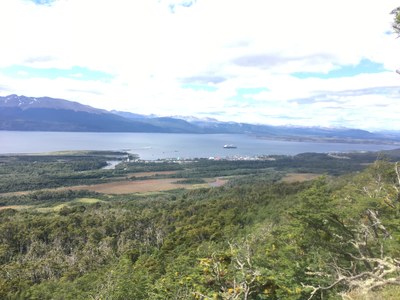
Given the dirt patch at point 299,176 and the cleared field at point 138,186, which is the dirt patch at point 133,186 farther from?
the dirt patch at point 299,176

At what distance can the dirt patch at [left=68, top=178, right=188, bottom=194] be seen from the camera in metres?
83.0

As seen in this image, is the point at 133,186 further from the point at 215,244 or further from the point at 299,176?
the point at 215,244

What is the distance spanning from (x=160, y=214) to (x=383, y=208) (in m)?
39.3

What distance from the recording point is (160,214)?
162 ft

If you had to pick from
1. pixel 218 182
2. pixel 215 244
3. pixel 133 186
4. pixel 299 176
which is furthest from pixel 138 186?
pixel 215 244

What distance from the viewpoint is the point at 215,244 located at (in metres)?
26.7

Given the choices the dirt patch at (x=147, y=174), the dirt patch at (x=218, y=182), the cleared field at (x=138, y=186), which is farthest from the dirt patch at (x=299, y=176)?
the dirt patch at (x=147, y=174)

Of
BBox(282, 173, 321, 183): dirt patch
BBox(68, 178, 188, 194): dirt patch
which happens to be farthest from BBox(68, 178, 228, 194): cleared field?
BBox(282, 173, 321, 183): dirt patch

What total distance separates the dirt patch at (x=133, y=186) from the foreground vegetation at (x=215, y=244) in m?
4.91

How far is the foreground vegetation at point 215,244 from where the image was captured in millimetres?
8031

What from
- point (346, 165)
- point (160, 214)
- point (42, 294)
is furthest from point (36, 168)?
point (346, 165)

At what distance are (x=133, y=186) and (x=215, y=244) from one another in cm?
6359

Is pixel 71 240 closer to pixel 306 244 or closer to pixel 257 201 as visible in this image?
pixel 257 201

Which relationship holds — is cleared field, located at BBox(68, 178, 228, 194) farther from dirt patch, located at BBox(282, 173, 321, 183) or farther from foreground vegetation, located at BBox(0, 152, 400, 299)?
dirt patch, located at BBox(282, 173, 321, 183)
